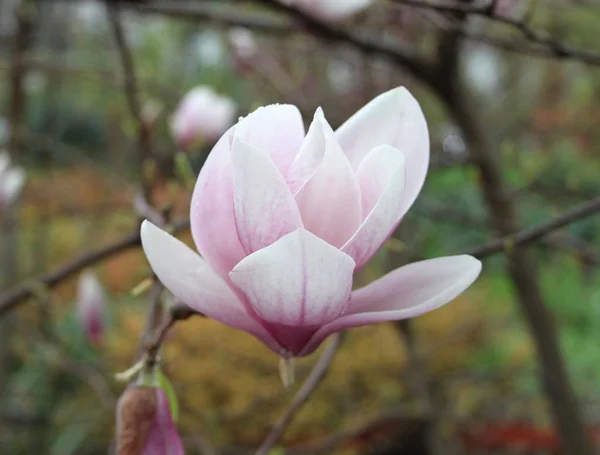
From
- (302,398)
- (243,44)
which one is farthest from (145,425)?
(243,44)

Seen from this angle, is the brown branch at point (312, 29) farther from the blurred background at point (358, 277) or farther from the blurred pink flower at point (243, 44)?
the blurred pink flower at point (243, 44)

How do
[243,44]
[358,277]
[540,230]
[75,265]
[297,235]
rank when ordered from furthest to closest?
[243,44], [358,277], [75,265], [540,230], [297,235]

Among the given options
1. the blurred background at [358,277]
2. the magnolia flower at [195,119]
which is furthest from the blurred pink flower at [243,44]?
the magnolia flower at [195,119]

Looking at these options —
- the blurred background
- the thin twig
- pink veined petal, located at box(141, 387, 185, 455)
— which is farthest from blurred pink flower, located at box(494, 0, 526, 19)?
pink veined petal, located at box(141, 387, 185, 455)

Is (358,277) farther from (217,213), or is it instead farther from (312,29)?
(217,213)

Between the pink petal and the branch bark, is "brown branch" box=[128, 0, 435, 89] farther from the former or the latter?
the pink petal

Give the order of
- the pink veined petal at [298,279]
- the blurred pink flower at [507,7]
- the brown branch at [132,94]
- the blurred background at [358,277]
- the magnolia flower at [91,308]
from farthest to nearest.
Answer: the magnolia flower at [91,308] < the blurred background at [358,277] < the brown branch at [132,94] < the blurred pink flower at [507,7] < the pink veined petal at [298,279]
